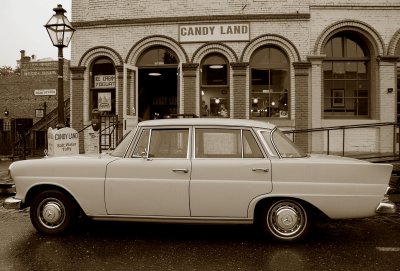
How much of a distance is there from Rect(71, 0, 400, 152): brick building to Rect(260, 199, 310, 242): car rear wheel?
835 cm

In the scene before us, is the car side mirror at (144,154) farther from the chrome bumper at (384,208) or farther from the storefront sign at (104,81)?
the storefront sign at (104,81)

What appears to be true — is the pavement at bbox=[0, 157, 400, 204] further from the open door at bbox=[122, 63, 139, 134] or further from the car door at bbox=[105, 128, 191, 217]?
the car door at bbox=[105, 128, 191, 217]

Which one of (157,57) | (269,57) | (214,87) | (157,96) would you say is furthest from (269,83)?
(157,96)

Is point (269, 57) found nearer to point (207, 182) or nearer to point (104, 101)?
point (104, 101)

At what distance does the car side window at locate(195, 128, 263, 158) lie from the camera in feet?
17.9

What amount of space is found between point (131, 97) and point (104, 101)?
1194 millimetres

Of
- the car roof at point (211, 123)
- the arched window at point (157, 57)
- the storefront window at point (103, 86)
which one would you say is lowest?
the car roof at point (211, 123)

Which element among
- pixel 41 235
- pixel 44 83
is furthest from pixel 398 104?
pixel 44 83

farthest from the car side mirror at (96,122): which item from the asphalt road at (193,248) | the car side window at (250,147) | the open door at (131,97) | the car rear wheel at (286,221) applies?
the car rear wheel at (286,221)

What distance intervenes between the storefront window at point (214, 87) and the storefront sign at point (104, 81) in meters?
3.19

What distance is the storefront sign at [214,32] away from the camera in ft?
45.2

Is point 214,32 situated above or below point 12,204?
above

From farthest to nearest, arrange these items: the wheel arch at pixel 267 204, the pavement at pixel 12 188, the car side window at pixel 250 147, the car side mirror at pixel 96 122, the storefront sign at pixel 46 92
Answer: the car side mirror at pixel 96 122, the storefront sign at pixel 46 92, the pavement at pixel 12 188, the car side window at pixel 250 147, the wheel arch at pixel 267 204

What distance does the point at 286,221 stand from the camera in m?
5.29
